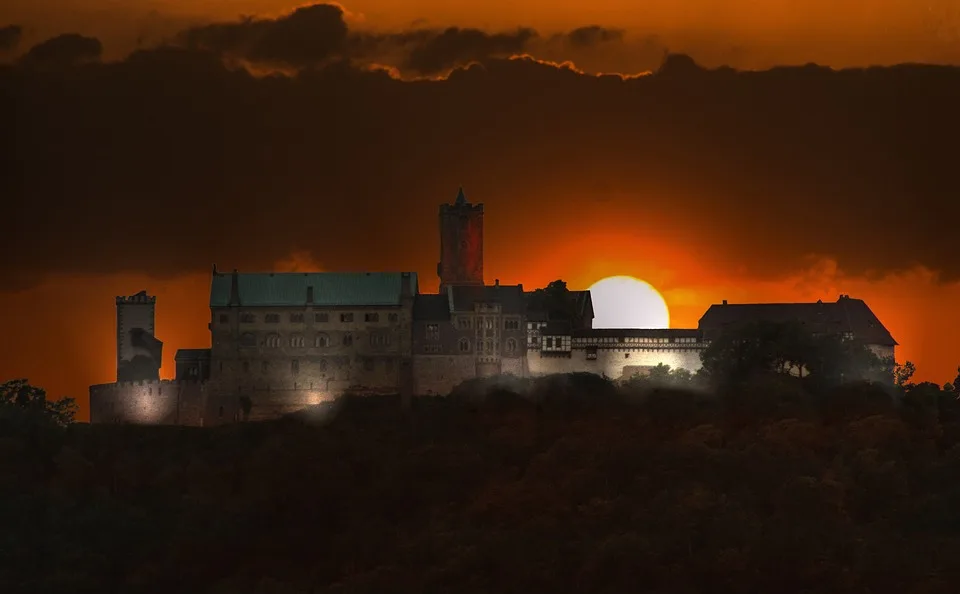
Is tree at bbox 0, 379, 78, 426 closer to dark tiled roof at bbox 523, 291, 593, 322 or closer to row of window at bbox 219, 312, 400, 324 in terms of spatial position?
row of window at bbox 219, 312, 400, 324

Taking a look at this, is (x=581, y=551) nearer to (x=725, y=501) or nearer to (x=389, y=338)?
(x=725, y=501)

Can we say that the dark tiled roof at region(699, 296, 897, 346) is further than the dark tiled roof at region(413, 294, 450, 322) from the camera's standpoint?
Yes

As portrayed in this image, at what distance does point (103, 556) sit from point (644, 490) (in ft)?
79.6

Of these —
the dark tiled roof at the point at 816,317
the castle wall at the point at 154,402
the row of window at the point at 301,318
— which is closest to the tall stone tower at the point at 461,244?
the row of window at the point at 301,318

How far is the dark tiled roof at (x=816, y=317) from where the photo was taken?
507 feet

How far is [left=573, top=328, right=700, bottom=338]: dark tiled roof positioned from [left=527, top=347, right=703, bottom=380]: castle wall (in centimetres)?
75

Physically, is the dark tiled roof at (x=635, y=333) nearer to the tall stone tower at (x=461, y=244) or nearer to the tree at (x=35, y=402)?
the tall stone tower at (x=461, y=244)

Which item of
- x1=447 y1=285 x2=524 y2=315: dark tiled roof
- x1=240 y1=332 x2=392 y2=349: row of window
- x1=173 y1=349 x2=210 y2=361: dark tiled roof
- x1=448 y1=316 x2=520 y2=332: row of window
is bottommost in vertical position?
x1=173 y1=349 x2=210 y2=361: dark tiled roof

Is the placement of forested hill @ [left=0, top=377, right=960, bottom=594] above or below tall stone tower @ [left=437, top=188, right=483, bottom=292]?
below

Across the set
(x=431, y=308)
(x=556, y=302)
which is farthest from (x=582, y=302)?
(x=431, y=308)

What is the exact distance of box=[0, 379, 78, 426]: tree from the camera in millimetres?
152000

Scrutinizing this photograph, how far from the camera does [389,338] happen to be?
15050cm

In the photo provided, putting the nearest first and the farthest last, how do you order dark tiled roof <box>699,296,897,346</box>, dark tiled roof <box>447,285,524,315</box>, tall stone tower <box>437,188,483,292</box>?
1. dark tiled roof <box>447,285,524,315</box>
2. dark tiled roof <box>699,296,897,346</box>
3. tall stone tower <box>437,188,483,292</box>

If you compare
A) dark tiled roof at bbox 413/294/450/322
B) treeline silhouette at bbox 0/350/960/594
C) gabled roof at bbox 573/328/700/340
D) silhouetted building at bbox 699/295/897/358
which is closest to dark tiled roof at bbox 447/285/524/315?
dark tiled roof at bbox 413/294/450/322
